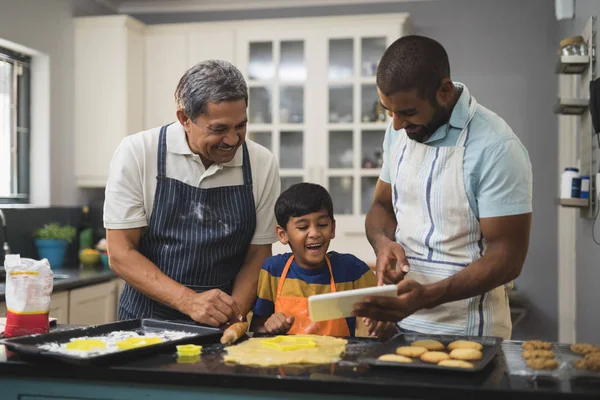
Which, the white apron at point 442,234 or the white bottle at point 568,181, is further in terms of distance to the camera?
the white bottle at point 568,181

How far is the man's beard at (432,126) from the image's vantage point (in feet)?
5.68

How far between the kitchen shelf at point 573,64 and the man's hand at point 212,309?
6.90 feet

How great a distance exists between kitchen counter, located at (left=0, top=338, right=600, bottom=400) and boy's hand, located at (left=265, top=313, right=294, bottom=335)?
1.08ft

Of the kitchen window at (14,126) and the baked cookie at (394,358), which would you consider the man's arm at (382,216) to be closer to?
the baked cookie at (394,358)

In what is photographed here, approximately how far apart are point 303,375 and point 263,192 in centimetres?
88

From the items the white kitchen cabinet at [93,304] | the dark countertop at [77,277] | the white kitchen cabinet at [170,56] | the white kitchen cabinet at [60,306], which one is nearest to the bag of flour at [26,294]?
the dark countertop at [77,277]

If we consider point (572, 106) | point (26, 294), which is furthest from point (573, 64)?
point (26, 294)

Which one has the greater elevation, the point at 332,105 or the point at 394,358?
the point at 332,105

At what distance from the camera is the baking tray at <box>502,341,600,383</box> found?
132cm

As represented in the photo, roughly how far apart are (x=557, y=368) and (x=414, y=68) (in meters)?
0.74

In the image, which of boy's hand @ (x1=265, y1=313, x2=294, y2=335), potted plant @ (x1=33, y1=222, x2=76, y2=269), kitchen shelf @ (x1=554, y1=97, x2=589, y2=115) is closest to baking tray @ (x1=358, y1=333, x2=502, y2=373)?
boy's hand @ (x1=265, y1=313, x2=294, y2=335)

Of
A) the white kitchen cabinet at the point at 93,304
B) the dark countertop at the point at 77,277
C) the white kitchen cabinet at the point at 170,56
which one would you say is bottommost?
the white kitchen cabinet at the point at 93,304

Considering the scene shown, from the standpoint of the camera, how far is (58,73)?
14.5 feet

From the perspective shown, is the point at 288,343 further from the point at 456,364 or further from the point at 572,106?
the point at 572,106
